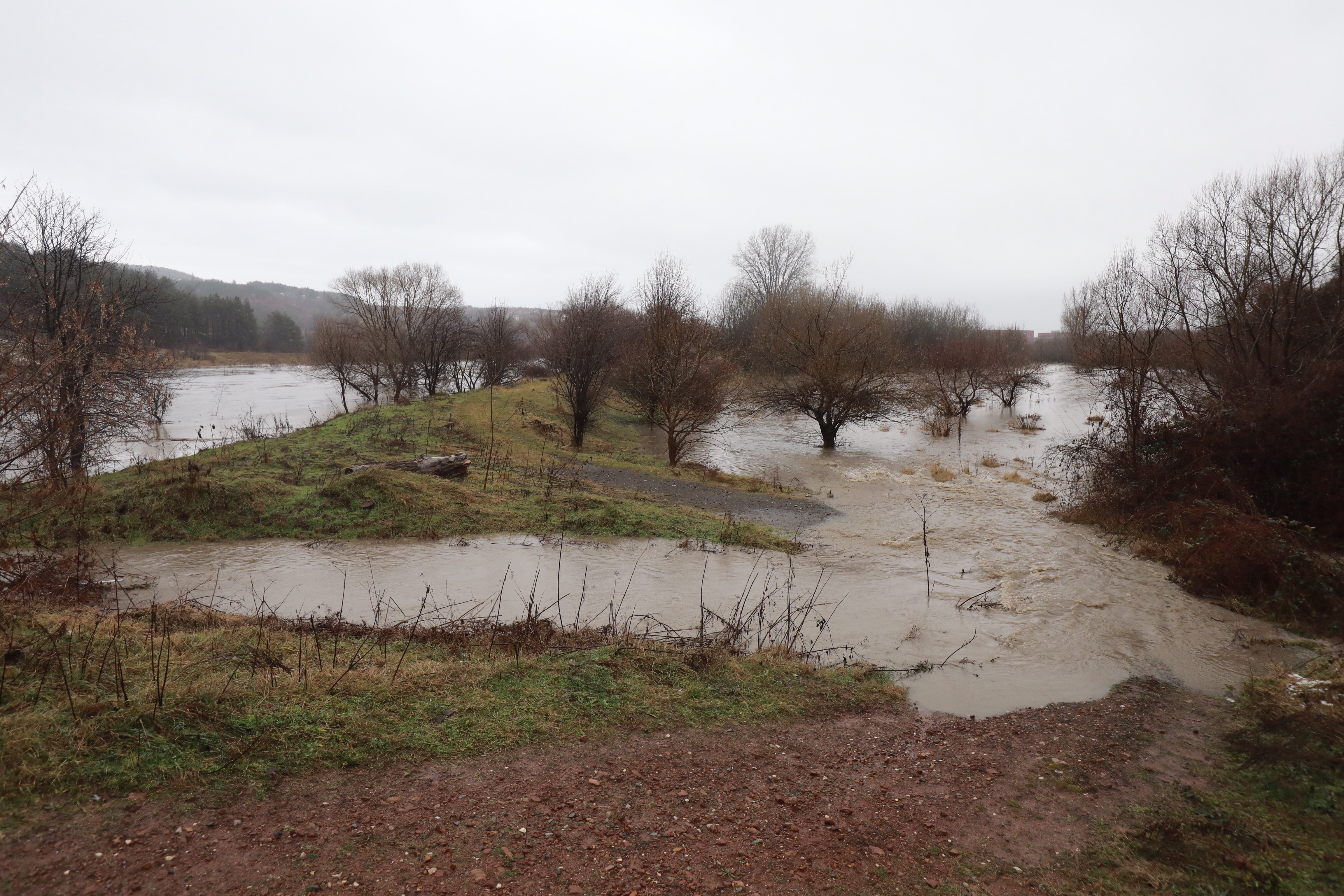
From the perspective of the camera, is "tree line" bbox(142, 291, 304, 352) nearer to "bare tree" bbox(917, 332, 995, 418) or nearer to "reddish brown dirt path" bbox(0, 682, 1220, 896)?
"bare tree" bbox(917, 332, 995, 418)

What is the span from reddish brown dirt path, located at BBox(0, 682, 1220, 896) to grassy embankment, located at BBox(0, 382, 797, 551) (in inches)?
232

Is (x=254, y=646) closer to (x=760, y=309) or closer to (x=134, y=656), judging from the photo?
(x=134, y=656)

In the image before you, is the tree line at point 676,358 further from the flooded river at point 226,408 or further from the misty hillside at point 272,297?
the misty hillside at point 272,297

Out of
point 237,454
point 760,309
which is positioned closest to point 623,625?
point 237,454

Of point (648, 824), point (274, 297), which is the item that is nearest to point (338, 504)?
point (648, 824)

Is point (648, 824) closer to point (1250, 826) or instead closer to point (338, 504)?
point (1250, 826)

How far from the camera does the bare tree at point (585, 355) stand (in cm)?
2380

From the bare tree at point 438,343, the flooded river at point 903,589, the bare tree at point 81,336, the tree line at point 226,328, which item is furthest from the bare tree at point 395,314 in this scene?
the tree line at point 226,328

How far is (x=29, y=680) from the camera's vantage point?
4.71 m

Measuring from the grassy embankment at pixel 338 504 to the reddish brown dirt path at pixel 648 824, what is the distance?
5897 millimetres

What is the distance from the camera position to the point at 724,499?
54.5ft

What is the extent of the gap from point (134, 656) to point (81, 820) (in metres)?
2.20

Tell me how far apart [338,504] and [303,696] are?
28.8 feet

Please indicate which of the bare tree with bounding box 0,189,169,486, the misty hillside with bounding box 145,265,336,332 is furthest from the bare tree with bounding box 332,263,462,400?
the misty hillside with bounding box 145,265,336,332
